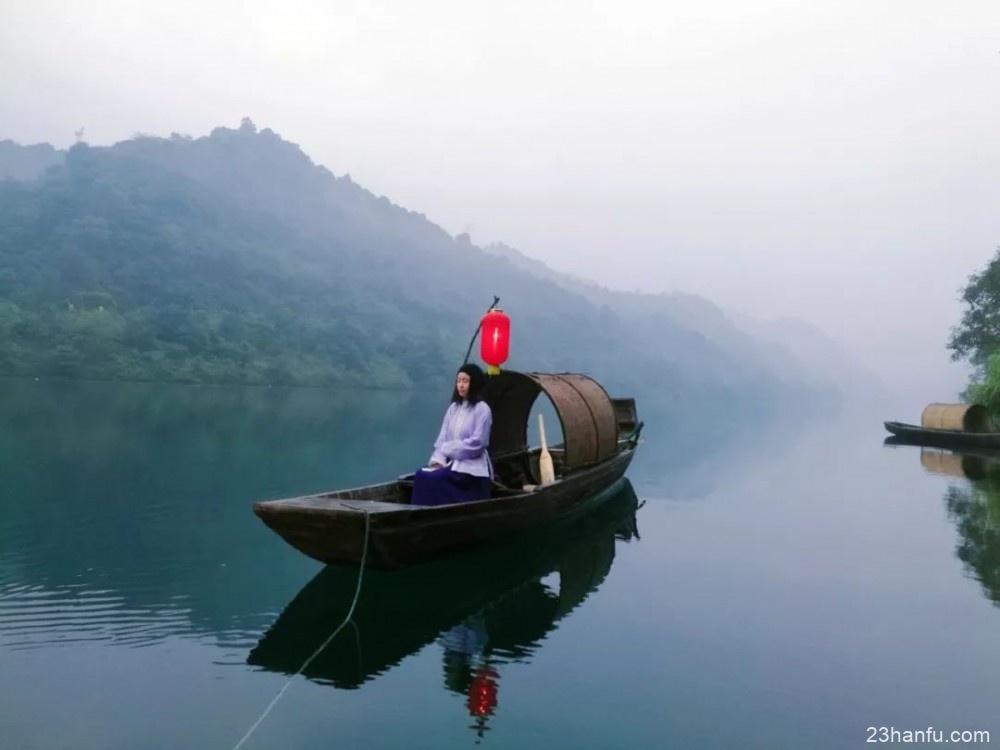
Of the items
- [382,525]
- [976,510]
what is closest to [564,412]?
[382,525]

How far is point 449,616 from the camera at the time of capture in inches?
278

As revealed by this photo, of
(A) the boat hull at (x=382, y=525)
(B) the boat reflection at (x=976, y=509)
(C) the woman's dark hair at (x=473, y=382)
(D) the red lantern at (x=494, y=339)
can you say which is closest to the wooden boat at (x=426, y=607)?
(A) the boat hull at (x=382, y=525)

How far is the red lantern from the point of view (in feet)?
32.4

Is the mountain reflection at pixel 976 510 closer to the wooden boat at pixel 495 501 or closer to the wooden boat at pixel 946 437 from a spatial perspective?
the wooden boat at pixel 946 437

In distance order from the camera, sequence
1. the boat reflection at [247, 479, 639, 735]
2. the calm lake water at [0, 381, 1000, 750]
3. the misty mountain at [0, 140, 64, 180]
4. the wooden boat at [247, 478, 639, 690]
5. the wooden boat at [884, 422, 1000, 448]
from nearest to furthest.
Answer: the calm lake water at [0, 381, 1000, 750], the boat reflection at [247, 479, 639, 735], the wooden boat at [247, 478, 639, 690], the wooden boat at [884, 422, 1000, 448], the misty mountain at [0, 140, 64, 180]

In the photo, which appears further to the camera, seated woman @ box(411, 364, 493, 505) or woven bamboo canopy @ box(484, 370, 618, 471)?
woven bamboo canopy @ box(484, 370, 618, 471)

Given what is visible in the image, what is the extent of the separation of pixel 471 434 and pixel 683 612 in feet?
9.71

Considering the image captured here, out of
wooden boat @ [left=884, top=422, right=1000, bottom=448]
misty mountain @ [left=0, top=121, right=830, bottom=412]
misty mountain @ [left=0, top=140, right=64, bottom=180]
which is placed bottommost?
wooden boat @ [left=884, top=422, right=1000, bottom=448]

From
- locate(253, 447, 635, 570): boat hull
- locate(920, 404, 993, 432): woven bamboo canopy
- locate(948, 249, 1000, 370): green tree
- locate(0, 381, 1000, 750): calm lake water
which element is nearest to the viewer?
locate(0, 381, 1000, 750): calm lake water

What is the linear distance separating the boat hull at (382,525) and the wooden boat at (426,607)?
0.42 metres

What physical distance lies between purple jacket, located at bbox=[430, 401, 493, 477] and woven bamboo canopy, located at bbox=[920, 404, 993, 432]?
2536cm

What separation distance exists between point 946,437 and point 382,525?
89.5 feet

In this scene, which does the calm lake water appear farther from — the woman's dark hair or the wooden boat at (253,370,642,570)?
the woman's dark hair

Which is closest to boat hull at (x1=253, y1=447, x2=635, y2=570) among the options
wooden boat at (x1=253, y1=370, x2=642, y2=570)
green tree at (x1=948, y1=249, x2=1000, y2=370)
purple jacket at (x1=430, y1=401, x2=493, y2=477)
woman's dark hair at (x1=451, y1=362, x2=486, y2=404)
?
wooden boat at (x1=253, y1=370, x2=642, y2=570)
